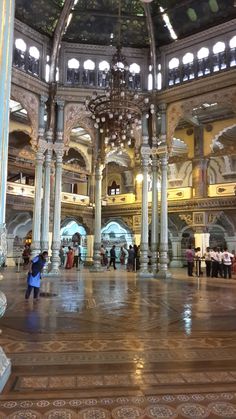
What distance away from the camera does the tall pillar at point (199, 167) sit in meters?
21.2

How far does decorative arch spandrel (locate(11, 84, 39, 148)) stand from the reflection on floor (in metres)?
9.74

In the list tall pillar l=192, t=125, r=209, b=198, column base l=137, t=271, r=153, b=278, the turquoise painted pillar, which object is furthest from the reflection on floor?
tall pillar l=192, t=125, r=209, b=198

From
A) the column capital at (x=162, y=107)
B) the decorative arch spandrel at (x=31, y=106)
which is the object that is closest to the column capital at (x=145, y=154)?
the column capital at (x=162, y=107)

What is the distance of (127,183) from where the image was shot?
26.7 meters

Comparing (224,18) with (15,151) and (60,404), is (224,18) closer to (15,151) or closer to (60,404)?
(15,151)

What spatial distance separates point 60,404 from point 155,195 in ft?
46.2

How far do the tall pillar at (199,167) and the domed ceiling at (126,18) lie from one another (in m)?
6.75

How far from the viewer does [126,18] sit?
16109mm

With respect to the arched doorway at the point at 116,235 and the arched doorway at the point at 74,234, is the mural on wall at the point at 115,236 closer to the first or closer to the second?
the arched doorway at the point at 116,235

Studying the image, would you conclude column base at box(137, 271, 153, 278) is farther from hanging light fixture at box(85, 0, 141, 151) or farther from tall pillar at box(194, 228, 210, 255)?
tall pillar at box(194, 228, 210, 255)

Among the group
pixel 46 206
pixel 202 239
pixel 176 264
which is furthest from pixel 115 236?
pixel 46 206

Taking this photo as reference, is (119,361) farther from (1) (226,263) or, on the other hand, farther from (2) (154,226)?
(2) (154,226)

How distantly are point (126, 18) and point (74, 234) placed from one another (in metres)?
15.0

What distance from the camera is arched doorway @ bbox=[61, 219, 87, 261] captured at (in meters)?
26.2
